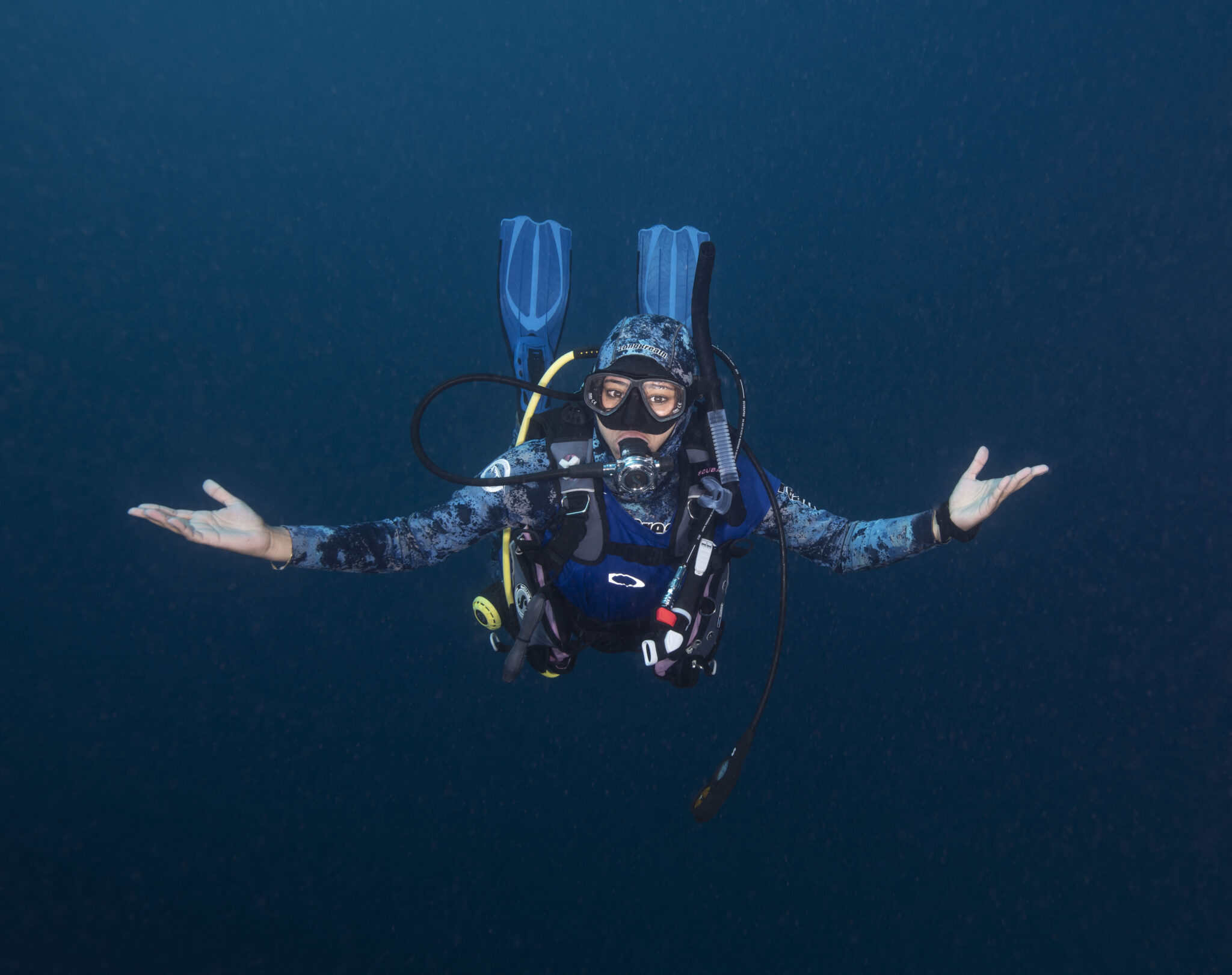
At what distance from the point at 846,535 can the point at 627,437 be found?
1.15 m

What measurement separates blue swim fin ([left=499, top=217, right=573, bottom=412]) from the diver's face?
45.5 inches

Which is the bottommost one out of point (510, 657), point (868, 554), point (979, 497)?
point (510, 657)

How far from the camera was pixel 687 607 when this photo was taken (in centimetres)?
290

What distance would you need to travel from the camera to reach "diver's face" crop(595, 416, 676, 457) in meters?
2.85

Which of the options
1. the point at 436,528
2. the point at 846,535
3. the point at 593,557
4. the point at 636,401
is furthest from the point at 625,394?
the point at 846,535

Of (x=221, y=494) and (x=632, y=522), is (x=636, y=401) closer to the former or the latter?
(x=632, y=522)

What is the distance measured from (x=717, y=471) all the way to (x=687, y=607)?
62cm

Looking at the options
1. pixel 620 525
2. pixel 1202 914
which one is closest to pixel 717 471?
pixel 620 525

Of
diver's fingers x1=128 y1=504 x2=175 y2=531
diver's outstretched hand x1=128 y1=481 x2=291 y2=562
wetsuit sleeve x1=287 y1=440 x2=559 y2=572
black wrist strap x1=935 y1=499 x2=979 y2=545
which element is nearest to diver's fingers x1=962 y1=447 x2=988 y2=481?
black wrist strap x1=935 y1=499 x2=979 y2=545

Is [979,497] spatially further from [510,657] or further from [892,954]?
[892,954]

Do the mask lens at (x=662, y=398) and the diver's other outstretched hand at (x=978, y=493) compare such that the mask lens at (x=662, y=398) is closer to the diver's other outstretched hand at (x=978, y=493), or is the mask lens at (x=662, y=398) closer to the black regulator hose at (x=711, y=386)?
the black regulator hose at (x=711, y=386)

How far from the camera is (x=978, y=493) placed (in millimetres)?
2693

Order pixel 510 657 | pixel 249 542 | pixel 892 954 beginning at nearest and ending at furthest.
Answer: pixel 249 542 < pixel 510 657 < pixel 892 954

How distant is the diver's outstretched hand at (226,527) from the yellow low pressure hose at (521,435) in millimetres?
1040
